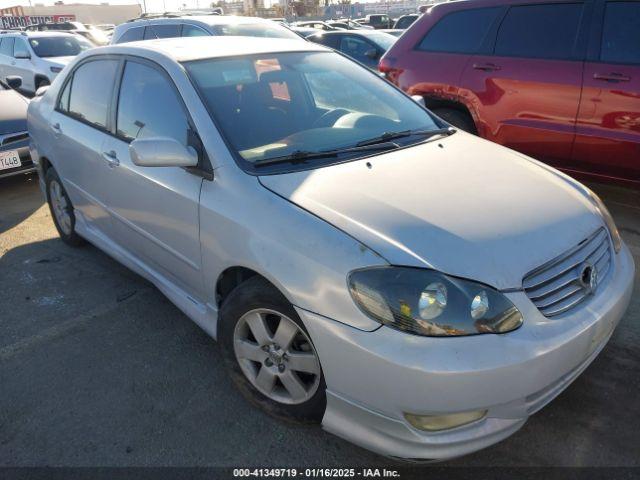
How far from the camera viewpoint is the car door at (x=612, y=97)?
4016mm

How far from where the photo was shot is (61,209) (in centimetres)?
436

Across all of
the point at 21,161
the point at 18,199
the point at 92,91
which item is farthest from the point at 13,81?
the point at 92,91

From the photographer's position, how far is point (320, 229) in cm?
205

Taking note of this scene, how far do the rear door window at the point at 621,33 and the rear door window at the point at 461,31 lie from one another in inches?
38.8

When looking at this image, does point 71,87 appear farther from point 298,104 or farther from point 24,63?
point 24,63

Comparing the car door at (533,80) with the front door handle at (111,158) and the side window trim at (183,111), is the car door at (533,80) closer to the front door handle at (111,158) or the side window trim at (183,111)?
the side window trim at (183,111)

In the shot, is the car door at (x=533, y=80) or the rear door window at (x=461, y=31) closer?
the car door at (x=533, y=80)

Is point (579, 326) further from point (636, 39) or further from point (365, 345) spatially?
point (636, 39)

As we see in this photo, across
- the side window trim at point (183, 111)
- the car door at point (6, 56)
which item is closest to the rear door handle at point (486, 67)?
the side window trim at point (183, 111)

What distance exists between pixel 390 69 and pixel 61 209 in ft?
11.4

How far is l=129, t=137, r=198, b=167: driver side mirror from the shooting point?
2426mm

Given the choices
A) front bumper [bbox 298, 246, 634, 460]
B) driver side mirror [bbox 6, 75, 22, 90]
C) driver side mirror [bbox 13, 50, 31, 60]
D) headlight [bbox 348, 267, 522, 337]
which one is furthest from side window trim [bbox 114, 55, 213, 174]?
driver side mirror [bbox 13, 50, 31, 60]

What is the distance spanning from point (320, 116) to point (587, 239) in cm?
155

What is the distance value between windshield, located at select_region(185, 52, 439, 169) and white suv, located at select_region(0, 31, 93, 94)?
30.1ft
